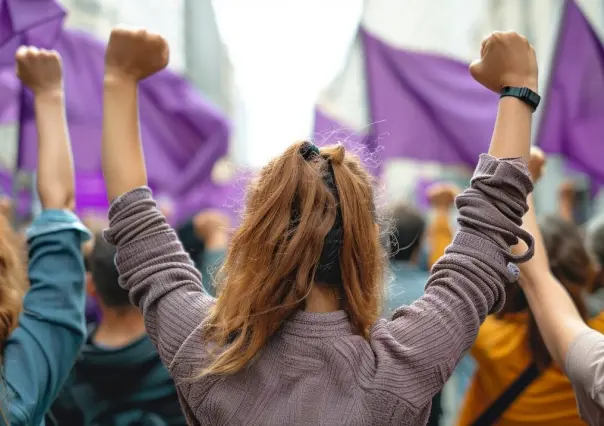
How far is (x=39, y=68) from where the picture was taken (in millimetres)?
2311

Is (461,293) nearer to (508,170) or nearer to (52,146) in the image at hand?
(508,170)

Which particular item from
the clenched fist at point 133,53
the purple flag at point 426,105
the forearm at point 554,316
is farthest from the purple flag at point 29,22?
the purple flag at point 426,105

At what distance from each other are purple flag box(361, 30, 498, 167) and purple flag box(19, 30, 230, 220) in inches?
82.0

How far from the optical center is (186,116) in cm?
763

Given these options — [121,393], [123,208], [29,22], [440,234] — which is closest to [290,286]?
[123,208]

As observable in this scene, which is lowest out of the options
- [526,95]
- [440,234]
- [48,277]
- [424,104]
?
[424,104]

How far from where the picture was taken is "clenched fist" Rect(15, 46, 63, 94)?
2301 mm

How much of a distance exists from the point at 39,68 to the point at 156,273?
3.08 feet

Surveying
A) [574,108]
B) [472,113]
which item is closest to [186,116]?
[472,113]

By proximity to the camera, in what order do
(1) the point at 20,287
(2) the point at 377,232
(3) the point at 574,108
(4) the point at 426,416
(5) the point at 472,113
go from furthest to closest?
(5) the point at 472,113 < (3) the point at 574,108 < (1) the point at 20,287 < (2) the point at 377,232 < (4) the point at 426,416

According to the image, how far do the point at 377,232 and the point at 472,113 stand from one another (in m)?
4.17

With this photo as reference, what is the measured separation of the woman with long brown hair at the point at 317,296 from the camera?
5.16 feet

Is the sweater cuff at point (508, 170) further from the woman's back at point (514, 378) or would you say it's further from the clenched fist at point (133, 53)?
the woman's back at point (514, 378)

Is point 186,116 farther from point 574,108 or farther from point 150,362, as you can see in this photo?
point 150,362
